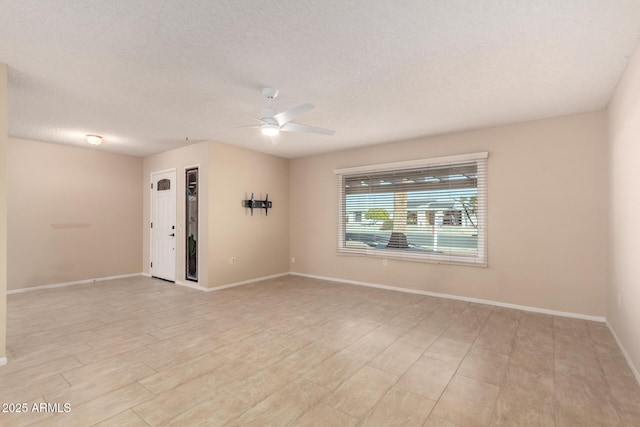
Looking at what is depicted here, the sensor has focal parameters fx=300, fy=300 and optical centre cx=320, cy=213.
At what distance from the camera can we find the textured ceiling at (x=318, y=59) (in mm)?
1943

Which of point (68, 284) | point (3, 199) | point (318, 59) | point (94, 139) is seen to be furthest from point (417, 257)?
point (68, 284)

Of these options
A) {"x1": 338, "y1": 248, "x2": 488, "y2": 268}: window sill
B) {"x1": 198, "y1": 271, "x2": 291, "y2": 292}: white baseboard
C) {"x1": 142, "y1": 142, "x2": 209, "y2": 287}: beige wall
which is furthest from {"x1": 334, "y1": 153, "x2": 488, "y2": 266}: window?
{"x1": 142, "y1": 142, "x2": 209, "y2": 287}: beige wall

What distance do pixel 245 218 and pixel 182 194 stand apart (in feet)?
4.15

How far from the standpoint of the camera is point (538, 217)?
13.2 feet

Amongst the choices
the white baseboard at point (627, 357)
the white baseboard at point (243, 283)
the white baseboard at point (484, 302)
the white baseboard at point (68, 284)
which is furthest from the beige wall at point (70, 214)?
the white baseboard at point (627, 357)

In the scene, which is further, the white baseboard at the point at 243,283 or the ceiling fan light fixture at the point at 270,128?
the white baseboard at the point at 243,283

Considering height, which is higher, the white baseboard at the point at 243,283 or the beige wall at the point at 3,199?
the beige wall at the point at 3,199

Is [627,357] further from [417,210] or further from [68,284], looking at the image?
[68,284]

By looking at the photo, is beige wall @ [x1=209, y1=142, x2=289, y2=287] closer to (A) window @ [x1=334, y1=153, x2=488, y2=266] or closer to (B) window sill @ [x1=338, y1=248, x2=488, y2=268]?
(A) window @ [x1=334, y1=153, x2=488, y2=266]

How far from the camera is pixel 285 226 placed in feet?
21.8

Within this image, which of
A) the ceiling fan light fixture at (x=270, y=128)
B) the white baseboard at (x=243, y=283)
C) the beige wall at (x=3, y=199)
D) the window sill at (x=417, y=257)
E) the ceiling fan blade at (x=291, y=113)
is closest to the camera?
the beige wall at (x=3, y=199)

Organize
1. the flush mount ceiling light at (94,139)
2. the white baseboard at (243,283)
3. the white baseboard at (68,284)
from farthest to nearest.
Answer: the white baseboard at (243,283)
the white baseboard at (68,284)
the flush mount ceiling light at (94,139)

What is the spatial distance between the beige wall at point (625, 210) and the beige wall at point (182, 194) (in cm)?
526

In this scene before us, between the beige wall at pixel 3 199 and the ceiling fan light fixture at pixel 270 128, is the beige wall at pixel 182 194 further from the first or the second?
the beige wall at pixel 3 199
